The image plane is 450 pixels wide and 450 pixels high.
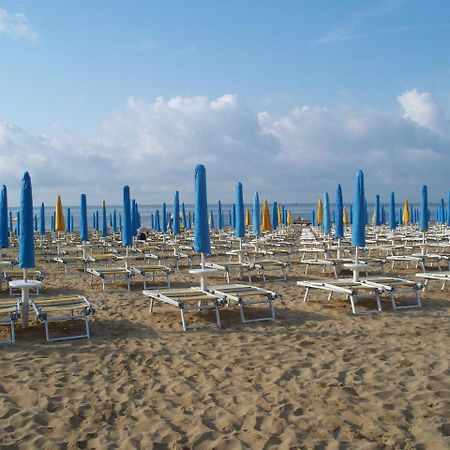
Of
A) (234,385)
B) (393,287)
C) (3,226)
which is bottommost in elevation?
(234,385)

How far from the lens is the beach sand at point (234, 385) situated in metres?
3.74

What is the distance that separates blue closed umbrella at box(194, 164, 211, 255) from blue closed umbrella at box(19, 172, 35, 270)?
2.22 meters

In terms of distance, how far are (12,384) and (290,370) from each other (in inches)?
103

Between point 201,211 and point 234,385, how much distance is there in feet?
10.5

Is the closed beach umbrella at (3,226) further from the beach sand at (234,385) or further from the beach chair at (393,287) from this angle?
the beach chair at (393,287)

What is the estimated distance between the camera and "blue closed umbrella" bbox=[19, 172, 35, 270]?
6.70 m

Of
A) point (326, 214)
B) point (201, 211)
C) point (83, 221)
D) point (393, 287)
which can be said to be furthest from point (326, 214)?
point (201, 211)

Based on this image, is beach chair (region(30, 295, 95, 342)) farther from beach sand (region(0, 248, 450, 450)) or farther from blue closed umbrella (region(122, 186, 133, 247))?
blue closed umbrella (region(122, 186, 133, 247))

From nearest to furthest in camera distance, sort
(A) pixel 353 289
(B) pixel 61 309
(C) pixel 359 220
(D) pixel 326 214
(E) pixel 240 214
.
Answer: (B) pixel 61 309
(A) pixel 353 289
(C) pixel 359 220
(E) pixel 240 214
(D) pixel 326 214

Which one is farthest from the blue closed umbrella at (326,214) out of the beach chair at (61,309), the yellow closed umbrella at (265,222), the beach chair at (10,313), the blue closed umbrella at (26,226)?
the beach chair at (10,313)

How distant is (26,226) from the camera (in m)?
6.69

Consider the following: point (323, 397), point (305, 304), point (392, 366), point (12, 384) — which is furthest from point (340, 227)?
point (12, 384)

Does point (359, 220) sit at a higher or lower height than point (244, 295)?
higher

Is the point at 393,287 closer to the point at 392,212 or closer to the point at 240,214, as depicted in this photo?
the point at 240,214
